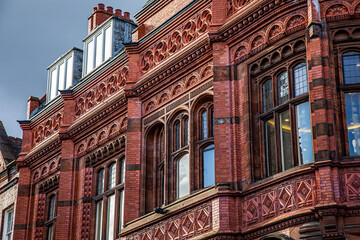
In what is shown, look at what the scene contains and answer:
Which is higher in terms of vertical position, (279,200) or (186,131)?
(186,131)

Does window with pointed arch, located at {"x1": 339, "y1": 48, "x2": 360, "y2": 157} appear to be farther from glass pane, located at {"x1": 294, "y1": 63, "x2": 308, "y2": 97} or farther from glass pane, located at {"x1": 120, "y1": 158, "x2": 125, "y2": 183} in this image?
glass pane, located at {"x1": 120, "y1": 158, "x2": 125, "y2": 183}

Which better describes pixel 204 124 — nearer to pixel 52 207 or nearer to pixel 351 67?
pixel 351 67

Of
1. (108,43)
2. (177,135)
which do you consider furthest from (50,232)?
(177,135)

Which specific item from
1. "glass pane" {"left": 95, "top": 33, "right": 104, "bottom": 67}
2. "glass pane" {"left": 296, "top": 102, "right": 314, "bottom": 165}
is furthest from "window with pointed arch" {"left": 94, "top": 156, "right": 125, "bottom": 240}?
"glass pane" {"left": 296, "top": 102, "right": 314, "bottom": 165}

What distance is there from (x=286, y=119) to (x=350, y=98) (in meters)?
1.92

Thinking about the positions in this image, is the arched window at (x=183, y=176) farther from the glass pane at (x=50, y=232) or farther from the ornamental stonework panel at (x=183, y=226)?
the glass pane at (x=50, y=232)

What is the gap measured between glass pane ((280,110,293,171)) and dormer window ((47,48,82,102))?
14395 millimetres

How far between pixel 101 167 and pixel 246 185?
9.67 metres

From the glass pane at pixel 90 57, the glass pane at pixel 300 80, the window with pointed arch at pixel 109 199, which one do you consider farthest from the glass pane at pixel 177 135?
the glass pane at pixel 90 57

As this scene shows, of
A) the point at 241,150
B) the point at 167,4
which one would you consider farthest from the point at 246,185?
the point at 167,4

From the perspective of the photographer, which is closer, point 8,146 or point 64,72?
point 64,72

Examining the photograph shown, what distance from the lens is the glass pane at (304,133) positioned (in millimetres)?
20422

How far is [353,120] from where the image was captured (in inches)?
799

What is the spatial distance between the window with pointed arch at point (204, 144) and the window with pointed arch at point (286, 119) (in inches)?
95.3
